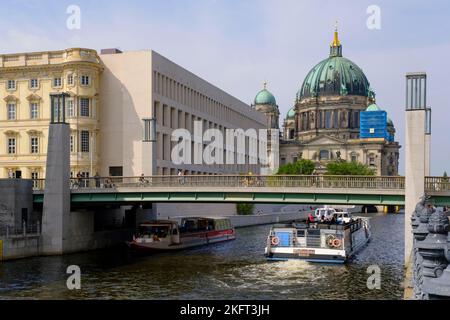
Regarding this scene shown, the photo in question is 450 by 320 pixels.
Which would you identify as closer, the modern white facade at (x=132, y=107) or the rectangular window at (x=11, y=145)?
the modern white facade at (x=132, y=107)

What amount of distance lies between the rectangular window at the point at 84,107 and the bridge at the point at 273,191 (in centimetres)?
2167

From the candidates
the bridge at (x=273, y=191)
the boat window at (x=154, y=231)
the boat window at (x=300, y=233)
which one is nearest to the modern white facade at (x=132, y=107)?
the boat window at (x=154, y=231)

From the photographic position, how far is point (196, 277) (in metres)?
39.1

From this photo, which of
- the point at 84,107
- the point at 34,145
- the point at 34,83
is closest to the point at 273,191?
the point at 84,107

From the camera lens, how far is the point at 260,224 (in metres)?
99.2

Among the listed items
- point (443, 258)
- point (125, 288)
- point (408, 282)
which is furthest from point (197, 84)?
point (443, 258)

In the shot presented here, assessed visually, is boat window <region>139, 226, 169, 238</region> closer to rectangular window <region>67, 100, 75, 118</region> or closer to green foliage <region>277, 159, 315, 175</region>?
rectangular window <region>67, 100, 75, 118</region>

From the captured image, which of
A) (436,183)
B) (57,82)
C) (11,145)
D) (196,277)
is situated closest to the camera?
(196,277)

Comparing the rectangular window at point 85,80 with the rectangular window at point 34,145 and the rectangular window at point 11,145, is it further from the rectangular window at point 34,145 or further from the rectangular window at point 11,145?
the rectangular window at point 11,145

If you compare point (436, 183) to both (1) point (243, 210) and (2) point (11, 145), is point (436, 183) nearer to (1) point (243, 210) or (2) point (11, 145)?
(2) point (11, 145)

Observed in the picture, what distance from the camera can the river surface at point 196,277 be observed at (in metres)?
32.7

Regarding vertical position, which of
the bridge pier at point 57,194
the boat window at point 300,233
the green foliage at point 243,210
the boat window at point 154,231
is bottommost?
the green foliage at point 243,210

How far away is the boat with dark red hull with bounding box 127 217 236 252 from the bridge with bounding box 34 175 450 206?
4882mm

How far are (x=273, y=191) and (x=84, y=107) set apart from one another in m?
34.0
